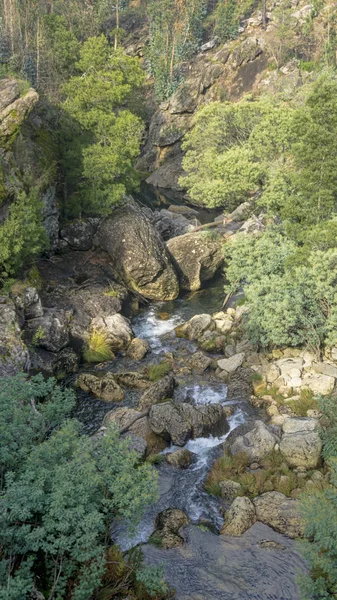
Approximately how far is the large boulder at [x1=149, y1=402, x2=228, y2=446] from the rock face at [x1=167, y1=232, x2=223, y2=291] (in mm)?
19208

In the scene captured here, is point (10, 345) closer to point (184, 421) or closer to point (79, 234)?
point (184, 421)

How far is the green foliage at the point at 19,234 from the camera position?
2853 centimetres

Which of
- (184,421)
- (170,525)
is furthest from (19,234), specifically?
(170,525)

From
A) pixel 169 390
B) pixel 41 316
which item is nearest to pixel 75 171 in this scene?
pixel 41 316

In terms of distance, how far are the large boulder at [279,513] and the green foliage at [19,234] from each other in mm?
19975

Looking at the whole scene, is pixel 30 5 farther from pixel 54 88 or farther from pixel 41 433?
pixel 41 433

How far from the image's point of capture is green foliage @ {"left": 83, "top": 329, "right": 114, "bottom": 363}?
31547 mm

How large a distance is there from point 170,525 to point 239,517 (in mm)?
2876

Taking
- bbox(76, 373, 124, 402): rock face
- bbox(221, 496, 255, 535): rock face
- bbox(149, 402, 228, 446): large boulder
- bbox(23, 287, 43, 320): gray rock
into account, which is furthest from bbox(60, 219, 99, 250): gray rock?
bbox(221, 496, 255, 535): rock face

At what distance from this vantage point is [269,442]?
2236 cm

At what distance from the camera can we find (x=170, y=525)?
18875 mm

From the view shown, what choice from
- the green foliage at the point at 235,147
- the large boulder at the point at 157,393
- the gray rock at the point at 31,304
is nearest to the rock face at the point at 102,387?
the large boulder at the point at 157,393

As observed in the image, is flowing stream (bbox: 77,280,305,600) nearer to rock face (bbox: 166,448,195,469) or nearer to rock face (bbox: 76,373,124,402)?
rock face (bbox: 166,448,195,469)

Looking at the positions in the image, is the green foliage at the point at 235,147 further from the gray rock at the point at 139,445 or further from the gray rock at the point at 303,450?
the gray rock at the point at 139,445
